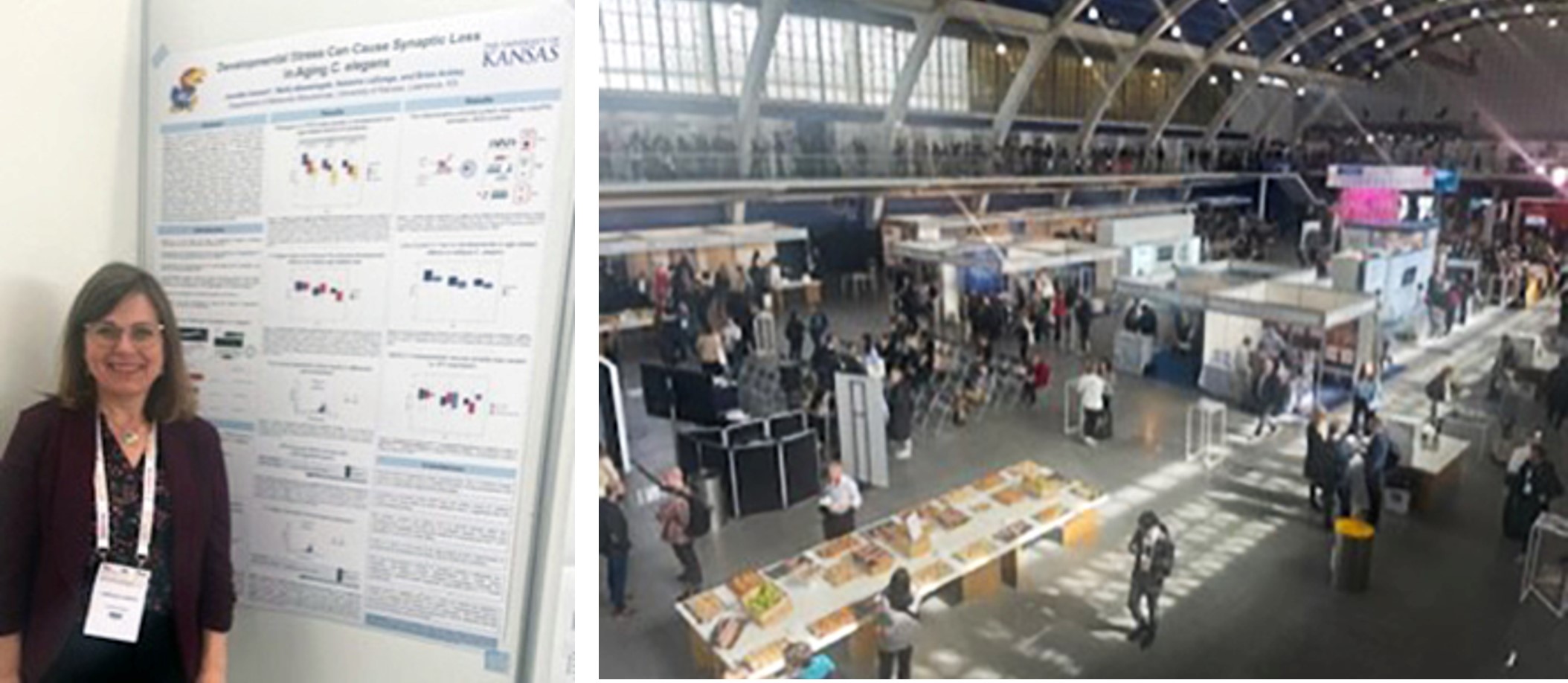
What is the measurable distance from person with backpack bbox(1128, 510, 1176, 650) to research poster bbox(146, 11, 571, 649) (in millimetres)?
2366

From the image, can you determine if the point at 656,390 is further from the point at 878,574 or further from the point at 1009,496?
the point at 1009,496

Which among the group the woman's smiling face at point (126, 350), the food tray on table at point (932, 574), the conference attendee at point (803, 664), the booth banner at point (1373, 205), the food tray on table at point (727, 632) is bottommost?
the conference attendee at point (803, 664)

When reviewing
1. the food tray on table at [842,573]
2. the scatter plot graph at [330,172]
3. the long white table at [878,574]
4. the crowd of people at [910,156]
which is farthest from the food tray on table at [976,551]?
the scatter plot graph at [330,172]

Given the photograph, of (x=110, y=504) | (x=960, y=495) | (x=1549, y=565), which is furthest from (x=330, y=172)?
(x=1549, y=565)

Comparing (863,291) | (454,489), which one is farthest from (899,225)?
(454,489)

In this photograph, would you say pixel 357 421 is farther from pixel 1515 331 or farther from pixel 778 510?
pixel 1515 331

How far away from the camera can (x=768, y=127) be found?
3379 mm

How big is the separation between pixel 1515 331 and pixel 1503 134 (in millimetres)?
678

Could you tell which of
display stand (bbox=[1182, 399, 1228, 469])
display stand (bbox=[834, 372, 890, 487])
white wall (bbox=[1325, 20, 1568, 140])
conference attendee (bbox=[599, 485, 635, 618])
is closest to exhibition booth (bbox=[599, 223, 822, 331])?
display stand (bbox=[834, 372, 890, 487])

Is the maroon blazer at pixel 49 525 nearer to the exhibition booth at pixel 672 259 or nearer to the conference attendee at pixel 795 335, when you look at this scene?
the exhibition booth at pixel 672 259

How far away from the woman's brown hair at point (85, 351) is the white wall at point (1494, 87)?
11.9ft

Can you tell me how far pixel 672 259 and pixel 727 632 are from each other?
1317 mm

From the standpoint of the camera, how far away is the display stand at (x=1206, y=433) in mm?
3576

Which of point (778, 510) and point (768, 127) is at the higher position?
point (768, 127)
